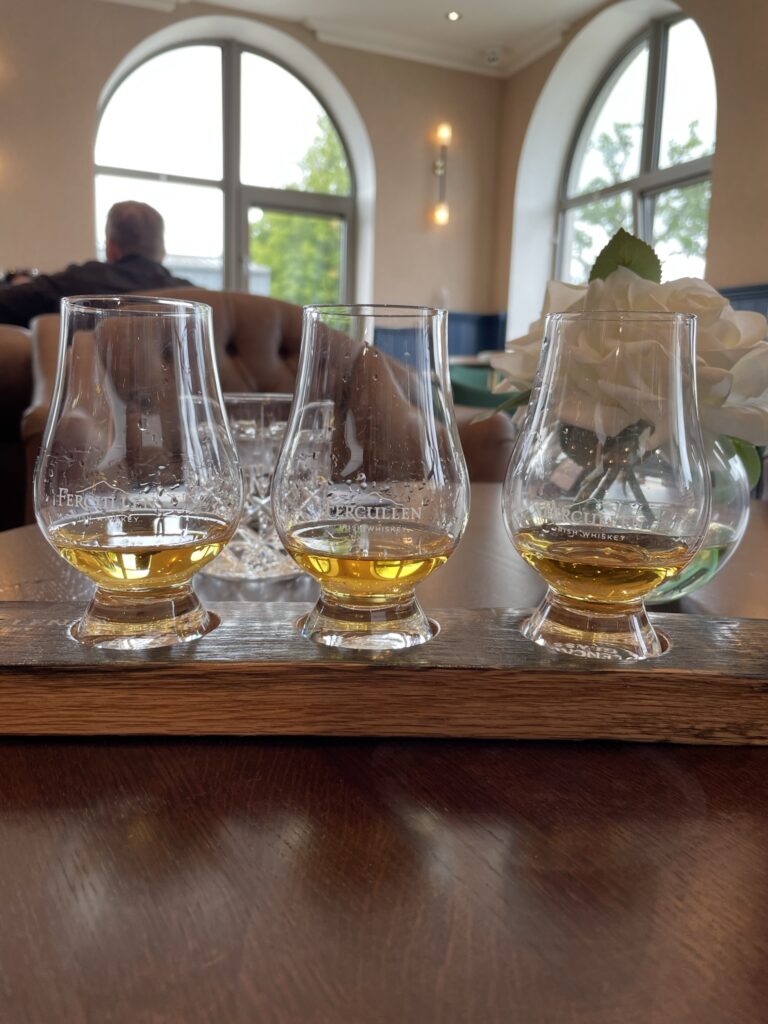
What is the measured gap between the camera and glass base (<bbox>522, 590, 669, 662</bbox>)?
1.21 feet

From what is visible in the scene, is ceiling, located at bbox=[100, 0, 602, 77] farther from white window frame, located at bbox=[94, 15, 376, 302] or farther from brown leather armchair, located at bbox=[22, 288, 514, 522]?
brown leather armchair, located at bbox=[22, 288, 514, 522]

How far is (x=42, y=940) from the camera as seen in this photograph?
210 mm

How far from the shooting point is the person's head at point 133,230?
213 cm

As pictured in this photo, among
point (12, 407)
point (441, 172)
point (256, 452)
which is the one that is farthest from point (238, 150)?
point (256, 452)

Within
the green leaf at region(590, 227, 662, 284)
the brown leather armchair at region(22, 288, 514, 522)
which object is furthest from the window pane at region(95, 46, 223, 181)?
the green leaf at region(590, 227, 662, 284)

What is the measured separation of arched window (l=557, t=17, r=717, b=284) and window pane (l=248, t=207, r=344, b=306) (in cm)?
150

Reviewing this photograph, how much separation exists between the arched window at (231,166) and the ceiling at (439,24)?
1.31 ft

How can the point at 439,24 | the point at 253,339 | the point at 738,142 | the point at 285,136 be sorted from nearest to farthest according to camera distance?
the point at 253,339
the point at 738,142
the point at 439,24
the point at 285,136

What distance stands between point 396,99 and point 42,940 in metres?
5.11

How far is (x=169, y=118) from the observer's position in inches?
174

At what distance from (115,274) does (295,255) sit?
2965mm

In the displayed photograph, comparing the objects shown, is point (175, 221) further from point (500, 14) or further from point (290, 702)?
point (290, 702)

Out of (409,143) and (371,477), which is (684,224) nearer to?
(409,143)

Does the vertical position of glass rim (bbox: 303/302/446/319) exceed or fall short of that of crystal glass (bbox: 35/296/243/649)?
it exceeds it
